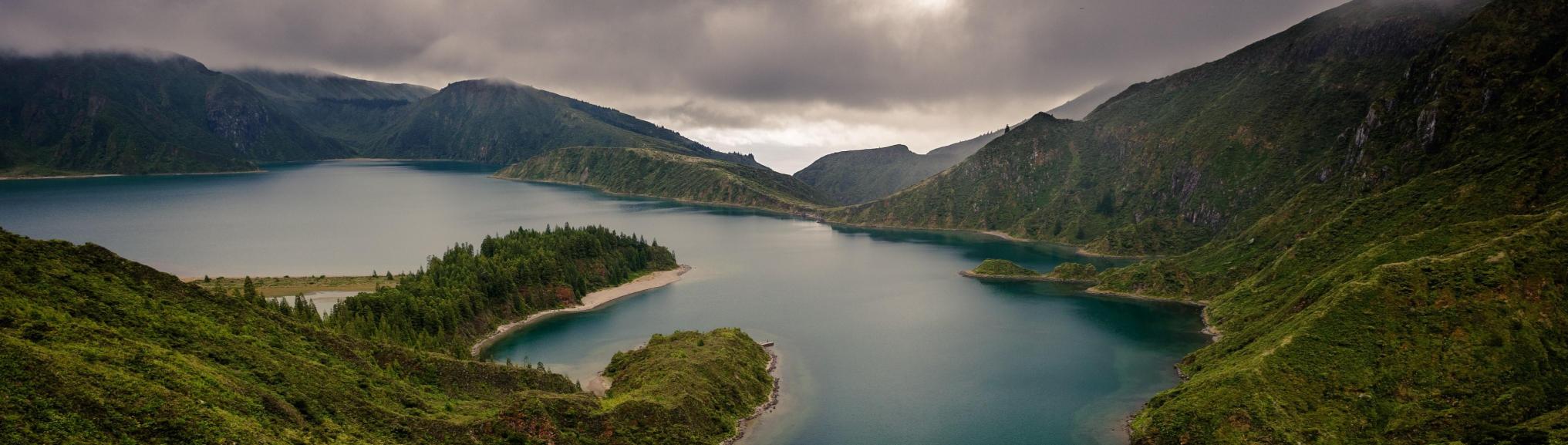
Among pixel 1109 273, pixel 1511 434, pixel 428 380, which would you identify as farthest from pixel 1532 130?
pixel 428 380

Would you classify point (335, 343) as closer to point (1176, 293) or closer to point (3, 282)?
point (3, 282)

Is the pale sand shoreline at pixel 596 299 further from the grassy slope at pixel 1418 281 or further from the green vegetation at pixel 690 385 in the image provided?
the grassy slope at pixel 1418 281

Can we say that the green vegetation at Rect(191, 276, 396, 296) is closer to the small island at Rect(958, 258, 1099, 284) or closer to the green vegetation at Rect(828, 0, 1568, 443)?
the small island at Rect(958, 258, 1099, 284)

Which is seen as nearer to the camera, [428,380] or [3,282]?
[3,282]

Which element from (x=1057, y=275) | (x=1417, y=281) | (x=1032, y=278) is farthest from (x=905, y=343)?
(x=1057, y=275)

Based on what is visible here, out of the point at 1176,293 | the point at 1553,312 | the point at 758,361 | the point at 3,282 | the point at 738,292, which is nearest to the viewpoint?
the point at 3,282

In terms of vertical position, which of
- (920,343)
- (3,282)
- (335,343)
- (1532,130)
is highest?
(1532,130)

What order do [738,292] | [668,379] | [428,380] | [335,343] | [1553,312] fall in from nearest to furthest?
[335,343] < [428,380] < [1553,312] < [668,379] < [738,292]
